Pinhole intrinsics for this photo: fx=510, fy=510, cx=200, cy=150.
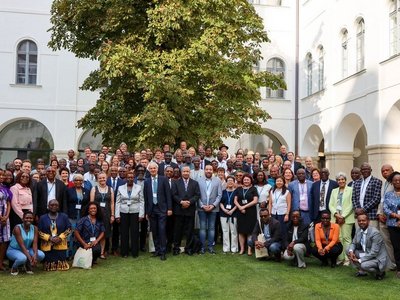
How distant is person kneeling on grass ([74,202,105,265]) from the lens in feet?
30.9

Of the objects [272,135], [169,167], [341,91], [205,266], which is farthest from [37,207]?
[272,135]

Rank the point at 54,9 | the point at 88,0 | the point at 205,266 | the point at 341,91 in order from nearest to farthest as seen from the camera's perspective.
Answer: the point at 205,266
the point at 88,0
the point at 54,9
the point at 341,91

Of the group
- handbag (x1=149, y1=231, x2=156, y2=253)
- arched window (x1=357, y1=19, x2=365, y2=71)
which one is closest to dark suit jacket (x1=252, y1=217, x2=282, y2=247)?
handbag (x1=149, y1=231, x2=156, y2=253)

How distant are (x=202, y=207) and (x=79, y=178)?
8.40ft

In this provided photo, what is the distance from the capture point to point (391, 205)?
854 centimetres

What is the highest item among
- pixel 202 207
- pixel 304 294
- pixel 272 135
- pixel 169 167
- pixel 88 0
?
pixel 88 0

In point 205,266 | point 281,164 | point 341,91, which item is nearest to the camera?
point 205,266

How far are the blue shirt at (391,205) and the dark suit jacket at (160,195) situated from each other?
406cm

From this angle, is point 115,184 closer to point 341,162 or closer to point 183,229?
point 183,229

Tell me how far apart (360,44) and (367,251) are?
11.6 meters

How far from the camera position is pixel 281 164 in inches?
492

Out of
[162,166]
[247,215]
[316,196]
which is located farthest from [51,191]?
[316,196]

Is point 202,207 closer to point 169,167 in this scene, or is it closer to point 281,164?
point 169,167

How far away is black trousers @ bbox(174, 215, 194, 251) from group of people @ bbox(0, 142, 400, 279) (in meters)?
0.02
